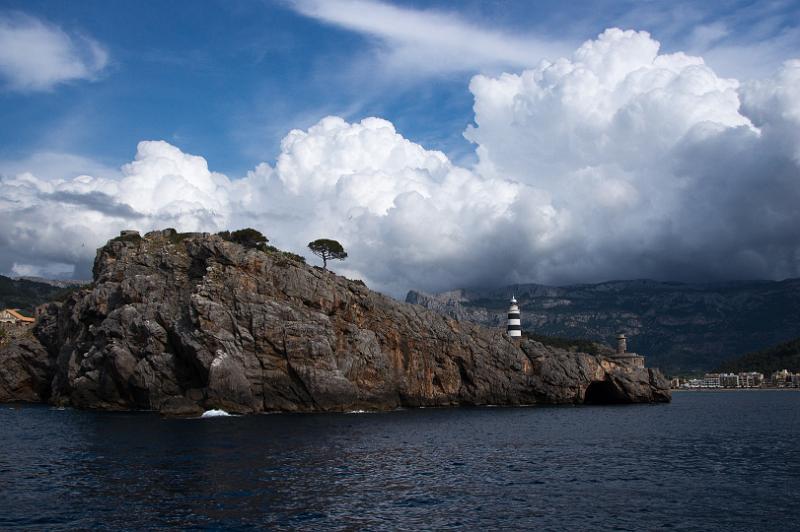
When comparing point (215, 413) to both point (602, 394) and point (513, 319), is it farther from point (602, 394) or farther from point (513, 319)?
point (602, 394)

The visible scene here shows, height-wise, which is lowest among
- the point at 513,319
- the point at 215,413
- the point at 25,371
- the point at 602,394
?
the point at 215,413

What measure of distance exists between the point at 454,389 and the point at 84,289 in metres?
64.0

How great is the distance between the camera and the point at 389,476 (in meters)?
41.2

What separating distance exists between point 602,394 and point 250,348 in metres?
75.0

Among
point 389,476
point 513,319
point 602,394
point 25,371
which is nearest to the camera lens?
point 389,476

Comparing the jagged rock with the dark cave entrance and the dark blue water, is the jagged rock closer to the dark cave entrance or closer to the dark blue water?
the dark blue water

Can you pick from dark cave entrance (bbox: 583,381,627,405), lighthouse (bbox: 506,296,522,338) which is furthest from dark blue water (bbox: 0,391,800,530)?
lighthouse (bbox: 506,296,522,338)

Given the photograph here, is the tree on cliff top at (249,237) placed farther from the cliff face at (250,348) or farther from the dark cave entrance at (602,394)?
the dark cave entrance at (602,394)

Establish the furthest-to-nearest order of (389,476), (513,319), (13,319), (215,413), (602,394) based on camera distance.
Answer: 1. (13,319)
2. (513,319)
3. (602,394)
4. (215,413)
5. (389,476)

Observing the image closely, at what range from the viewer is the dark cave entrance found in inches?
4798

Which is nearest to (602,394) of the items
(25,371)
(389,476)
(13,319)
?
(389,476)

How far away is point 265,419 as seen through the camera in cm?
7612

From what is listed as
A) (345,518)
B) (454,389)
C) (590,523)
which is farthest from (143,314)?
(590,523)

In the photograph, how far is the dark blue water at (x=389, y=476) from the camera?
30750mm
